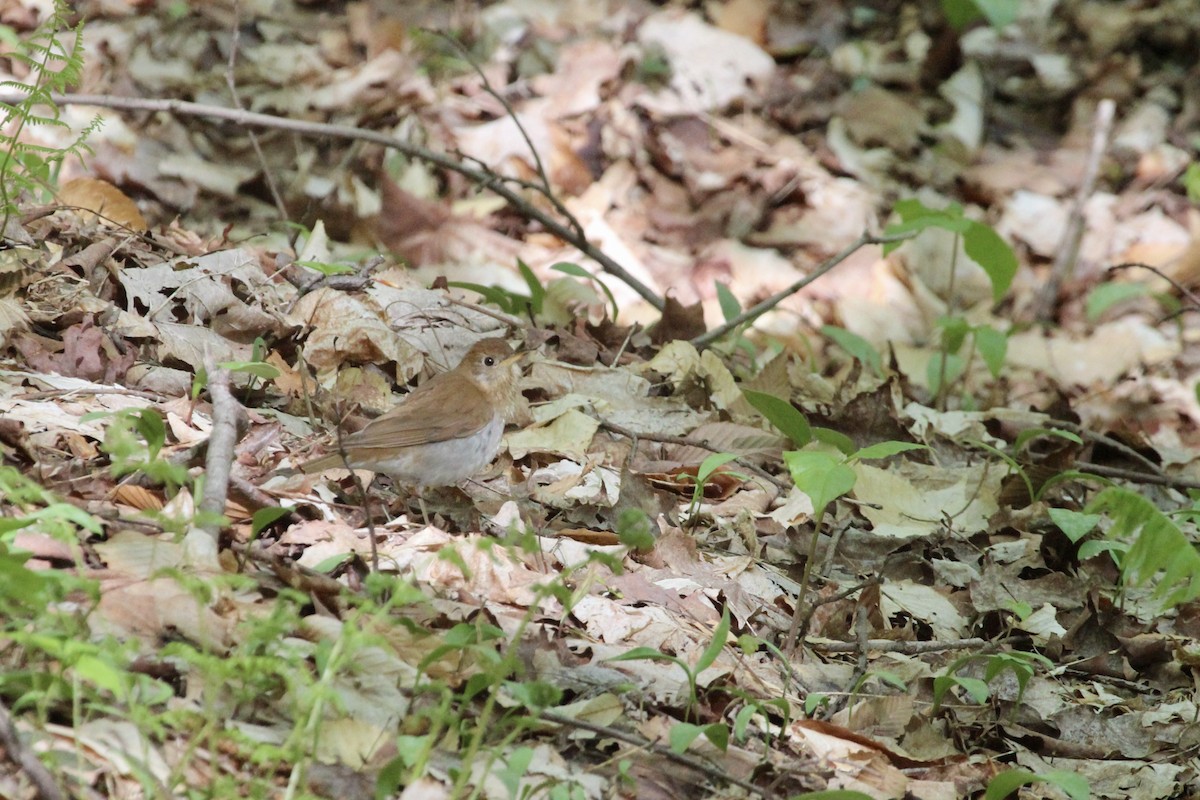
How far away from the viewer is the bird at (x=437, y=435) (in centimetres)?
422

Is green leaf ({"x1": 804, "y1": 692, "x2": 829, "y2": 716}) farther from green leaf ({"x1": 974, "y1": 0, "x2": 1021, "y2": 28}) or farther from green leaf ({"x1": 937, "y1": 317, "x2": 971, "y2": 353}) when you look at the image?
green leaf ({"x1": 974, "y1": 0, "x2": 1021, "y2": 28})

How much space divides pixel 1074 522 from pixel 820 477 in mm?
1609

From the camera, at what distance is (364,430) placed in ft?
13.9

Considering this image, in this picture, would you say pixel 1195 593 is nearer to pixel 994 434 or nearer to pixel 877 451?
pixel 877 451

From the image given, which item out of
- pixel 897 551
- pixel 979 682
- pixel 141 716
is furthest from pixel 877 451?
pixel 141 716

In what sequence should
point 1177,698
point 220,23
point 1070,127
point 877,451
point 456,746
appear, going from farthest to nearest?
point 1070,127
point 220,23
point 1177,698
point 877,451
point 456,746

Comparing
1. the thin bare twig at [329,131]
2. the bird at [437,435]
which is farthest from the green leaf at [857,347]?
the bird at [437,435]

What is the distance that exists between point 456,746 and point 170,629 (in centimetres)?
71

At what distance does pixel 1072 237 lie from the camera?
9031mm

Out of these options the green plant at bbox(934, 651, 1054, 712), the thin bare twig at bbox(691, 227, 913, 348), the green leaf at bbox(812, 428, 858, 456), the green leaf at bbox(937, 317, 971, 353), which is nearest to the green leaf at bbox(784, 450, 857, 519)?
the green plant at bbox(934, 651, 1054, 712)

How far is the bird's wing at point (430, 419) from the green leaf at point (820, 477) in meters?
A: 1.41

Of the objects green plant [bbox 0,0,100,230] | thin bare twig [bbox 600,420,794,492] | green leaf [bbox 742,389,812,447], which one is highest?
green plant [bbox 0,0,100,230]

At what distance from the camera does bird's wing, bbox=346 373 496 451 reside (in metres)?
4.22

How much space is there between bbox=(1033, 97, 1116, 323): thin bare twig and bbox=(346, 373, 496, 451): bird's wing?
18.7 feet
